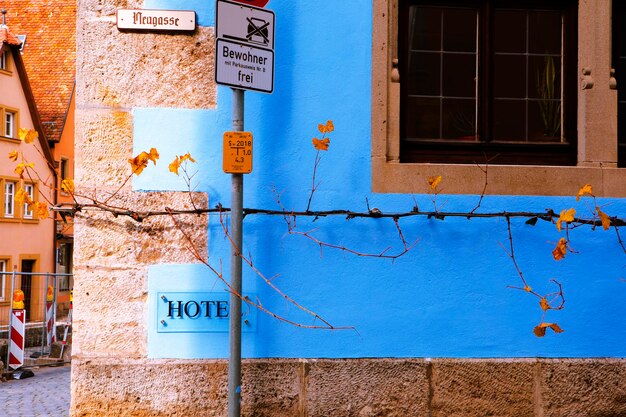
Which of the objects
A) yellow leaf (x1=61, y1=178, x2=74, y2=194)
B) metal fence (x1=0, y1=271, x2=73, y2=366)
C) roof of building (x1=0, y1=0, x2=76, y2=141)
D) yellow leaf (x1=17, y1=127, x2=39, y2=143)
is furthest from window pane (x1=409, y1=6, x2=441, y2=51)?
roof of building (x1=0, y1=0, x2=76, y2=141)

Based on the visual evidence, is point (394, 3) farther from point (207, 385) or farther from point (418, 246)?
point (207, 385)

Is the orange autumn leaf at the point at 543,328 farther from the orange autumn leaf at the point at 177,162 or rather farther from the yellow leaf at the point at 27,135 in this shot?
the yellow leaf at the point at 27,135

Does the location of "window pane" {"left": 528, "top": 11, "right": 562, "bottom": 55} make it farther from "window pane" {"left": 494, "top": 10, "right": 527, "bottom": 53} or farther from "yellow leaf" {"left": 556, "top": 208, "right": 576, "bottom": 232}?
"yellow leaf" {"left": 556, "top": 208, "right": 576, "bottom": 232}

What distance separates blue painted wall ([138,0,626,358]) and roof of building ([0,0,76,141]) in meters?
37.2

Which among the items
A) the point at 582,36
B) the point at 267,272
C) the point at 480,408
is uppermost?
the point at 582,36

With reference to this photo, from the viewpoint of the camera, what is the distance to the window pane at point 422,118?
604cm

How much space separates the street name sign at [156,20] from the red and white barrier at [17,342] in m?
11.2

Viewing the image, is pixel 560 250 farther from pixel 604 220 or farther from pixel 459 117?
pixel 459 117

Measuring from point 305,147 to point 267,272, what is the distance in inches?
33.4

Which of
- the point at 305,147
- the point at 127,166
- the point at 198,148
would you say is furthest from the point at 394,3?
the point at 127,166

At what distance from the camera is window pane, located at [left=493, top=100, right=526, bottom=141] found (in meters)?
6.07

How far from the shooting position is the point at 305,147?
5844 mm

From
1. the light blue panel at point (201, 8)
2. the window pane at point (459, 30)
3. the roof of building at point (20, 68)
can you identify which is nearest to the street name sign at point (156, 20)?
the light blue panel at point (201, 8)

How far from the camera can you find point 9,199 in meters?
37.4
